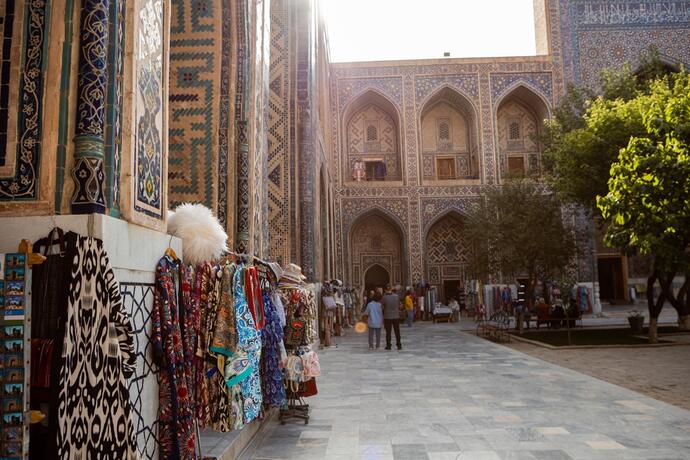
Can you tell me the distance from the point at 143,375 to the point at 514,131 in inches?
878

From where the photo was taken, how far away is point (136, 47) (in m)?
2.68

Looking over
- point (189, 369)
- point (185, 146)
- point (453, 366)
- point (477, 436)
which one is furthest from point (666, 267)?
point (189, 369)

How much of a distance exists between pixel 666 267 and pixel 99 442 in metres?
8.70

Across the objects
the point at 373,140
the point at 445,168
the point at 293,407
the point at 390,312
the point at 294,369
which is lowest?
the point at 293,407

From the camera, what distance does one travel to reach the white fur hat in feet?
10.6

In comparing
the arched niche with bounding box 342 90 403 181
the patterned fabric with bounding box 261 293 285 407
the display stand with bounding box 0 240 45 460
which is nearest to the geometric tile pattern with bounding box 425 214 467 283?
the arched niche with bounding box 342 90 403 181

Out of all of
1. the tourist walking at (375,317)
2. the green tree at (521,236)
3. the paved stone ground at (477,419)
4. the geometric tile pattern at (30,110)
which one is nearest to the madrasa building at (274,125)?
the geometric tile pattern at (30,110)

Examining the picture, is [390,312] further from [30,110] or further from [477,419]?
[30,110]

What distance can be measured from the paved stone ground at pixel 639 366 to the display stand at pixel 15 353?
211 inches

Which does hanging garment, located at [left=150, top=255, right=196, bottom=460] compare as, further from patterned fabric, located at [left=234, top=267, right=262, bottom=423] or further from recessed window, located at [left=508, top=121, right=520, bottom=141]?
recessed window, located at [left=508, top=121, right=520, bottom=141]

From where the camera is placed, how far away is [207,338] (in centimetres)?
330

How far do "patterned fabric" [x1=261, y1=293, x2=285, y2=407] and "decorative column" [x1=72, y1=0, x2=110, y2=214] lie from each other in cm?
230

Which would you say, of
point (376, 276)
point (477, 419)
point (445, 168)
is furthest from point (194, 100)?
point (445, 168)

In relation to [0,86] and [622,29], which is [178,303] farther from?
[622,29]
